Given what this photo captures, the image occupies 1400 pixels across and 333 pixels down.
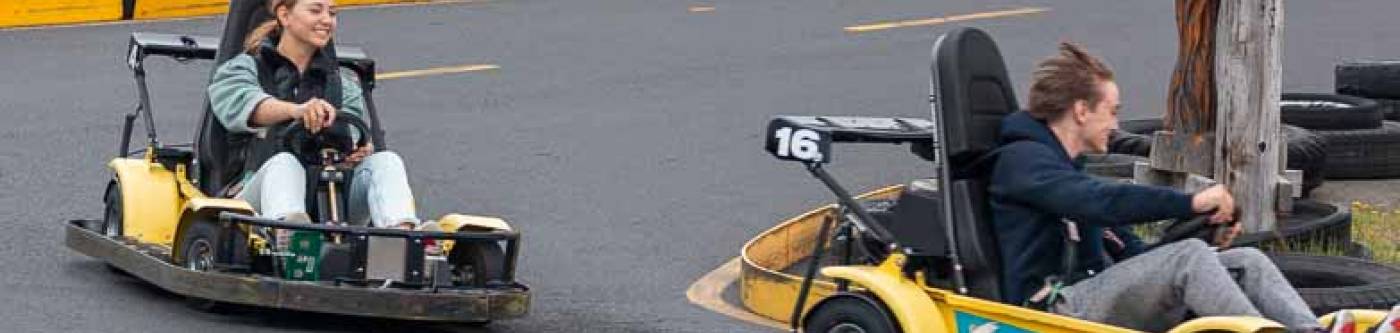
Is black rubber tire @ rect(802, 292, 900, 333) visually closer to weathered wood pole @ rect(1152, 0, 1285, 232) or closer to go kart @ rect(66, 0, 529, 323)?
go kart @ rect(66, 0, 529, 323)

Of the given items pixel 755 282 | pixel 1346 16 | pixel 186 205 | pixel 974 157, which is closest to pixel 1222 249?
pixel 974 157

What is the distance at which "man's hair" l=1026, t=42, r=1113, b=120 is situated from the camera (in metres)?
6.84

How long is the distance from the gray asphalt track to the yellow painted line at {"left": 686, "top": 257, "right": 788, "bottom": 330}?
0.07m

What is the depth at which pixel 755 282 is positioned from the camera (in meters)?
8.84

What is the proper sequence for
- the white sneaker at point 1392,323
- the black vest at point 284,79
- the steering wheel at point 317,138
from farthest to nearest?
the black vest at point 284,79
the steering wheel at point 317,138
the white sneaker at point 1392,323

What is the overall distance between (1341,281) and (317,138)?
10.3 feet

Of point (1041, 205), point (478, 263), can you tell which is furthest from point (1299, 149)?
point (1041, 205)

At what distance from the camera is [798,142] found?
23.3ft

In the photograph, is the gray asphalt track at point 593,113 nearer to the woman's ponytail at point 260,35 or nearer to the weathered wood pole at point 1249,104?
the woman's ponytail at point 260,35

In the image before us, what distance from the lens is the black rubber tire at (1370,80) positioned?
42.8 ft

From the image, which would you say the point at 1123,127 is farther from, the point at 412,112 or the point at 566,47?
the point at 566,47

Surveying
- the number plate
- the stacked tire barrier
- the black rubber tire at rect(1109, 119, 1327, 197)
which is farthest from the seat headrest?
the stacked tire barrier

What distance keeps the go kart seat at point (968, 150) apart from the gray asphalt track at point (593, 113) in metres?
1.76

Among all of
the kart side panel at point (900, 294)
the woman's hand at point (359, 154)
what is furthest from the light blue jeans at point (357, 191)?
the kart side panel at point (900, 294)
